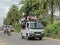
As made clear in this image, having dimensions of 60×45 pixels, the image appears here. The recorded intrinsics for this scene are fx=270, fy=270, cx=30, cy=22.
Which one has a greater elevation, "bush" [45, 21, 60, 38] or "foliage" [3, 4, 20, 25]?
"foliage" [3, 4, 20, 25]

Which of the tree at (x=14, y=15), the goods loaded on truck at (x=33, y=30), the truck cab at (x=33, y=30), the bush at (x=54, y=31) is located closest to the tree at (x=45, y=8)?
the bush at (x=54, y=31)

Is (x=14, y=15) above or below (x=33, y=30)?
above

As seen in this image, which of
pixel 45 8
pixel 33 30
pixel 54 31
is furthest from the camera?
pixel 45 8

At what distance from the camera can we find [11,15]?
9725 cm

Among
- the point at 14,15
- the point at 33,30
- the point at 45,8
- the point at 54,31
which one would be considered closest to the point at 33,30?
the point at 33,30

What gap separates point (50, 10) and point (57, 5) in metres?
1.44

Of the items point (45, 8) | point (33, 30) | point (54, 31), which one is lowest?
point (54, 31)

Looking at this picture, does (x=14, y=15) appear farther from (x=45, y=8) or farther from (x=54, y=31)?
(x=54, y=31)

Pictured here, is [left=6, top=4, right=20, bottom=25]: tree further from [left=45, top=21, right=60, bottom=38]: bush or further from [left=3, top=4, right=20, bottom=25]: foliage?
[left=45, top=21, right=60, bottom=38]: bush

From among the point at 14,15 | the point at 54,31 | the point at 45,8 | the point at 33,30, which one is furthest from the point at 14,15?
the point at 33,30

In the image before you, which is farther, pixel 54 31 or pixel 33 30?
pixel 54 31

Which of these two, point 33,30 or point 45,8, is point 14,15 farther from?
point 33,30

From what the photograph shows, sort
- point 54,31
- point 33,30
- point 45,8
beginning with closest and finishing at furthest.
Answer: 1. point 33,30
2. point 54,31
3. point 45,8

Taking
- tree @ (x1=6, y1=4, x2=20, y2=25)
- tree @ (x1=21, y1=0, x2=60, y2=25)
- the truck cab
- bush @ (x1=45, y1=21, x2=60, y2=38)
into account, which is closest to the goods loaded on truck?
the truck cab
